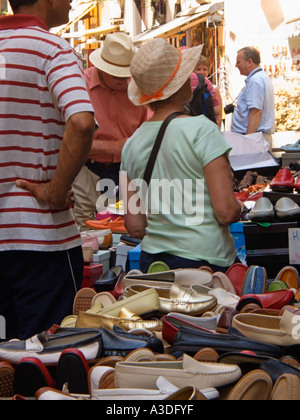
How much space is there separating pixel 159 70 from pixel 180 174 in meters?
0.49

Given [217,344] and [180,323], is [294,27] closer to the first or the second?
[180,323]

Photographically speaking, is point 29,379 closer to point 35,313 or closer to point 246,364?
point 246,364

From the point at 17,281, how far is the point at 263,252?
1.79 m

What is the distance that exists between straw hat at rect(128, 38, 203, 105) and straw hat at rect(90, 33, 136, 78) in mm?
1841

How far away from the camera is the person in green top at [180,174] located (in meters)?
3.01

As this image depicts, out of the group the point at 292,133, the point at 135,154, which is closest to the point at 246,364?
the point at 135,154

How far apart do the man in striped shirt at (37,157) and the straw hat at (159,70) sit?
590mm

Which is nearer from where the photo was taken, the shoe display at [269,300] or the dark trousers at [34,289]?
the shoe display at [269,300]

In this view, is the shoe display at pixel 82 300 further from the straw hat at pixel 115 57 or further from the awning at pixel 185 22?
the awning at pixel 185 22

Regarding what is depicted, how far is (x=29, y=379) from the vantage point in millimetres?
1745

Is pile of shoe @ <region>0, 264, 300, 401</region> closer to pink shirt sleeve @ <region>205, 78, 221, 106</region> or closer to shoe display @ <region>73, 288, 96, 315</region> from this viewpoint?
shoe display @ <region>73, 288, 96, 315</region>

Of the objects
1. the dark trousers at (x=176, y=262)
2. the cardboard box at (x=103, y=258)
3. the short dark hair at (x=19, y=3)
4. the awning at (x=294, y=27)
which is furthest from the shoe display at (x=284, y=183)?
the awning at (x=294, y=27)

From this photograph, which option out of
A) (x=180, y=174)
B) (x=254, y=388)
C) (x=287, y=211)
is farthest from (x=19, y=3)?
(x=287, y=211)

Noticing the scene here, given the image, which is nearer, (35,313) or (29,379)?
(29,379)
